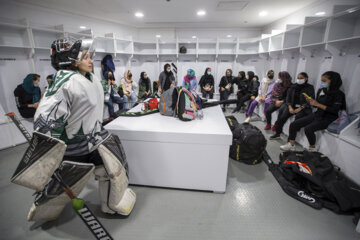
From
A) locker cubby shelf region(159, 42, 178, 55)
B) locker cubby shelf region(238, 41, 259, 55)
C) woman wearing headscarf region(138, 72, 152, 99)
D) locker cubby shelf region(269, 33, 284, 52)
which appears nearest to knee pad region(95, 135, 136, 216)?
woman wearing headscarf region(138, 72, 152, 99)

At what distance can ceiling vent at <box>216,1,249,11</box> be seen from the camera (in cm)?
354

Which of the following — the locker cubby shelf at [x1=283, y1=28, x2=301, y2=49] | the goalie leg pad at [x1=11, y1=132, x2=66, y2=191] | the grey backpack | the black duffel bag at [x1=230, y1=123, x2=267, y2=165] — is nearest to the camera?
the goalie leg pad at [x1=11, y1=132, x2=66, y2=191]

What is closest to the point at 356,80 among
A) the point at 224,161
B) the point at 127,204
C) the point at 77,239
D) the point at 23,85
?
→ the point at 224,161

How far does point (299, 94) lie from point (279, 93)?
0.63m

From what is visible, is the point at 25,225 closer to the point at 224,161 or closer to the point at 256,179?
the point at 224,161

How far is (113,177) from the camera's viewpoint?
4.39ft

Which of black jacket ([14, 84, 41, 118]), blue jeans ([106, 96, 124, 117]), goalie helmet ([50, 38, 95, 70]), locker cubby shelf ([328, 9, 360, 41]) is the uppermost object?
locker cubby shelf ([328, 9, 360, 41])

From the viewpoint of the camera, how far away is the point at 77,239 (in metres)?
1.43

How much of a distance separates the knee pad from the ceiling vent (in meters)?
3.58

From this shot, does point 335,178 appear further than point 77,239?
Yes

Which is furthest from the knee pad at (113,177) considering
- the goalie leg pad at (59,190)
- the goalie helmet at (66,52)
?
the goalie helmet at (66,52)

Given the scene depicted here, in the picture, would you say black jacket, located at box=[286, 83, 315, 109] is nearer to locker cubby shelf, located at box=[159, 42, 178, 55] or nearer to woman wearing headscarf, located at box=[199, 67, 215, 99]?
woman wearing headscarf, located at box=[199, 67, 215, 99]

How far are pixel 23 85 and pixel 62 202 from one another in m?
2.62

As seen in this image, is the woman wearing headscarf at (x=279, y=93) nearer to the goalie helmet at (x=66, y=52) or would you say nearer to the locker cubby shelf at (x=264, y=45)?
the locker cubby shelf at (x=264, y=45)
